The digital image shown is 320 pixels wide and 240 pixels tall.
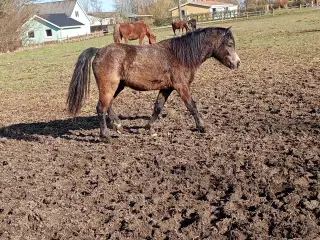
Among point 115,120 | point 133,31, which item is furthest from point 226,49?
point 133,31

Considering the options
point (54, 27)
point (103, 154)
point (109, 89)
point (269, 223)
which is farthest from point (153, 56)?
point (54, 27)

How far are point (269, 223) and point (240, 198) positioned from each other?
58 cm

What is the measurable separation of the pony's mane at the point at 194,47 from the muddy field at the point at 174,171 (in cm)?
113

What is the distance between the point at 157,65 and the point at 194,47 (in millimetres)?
662

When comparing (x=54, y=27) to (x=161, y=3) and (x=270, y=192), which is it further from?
(x=270, y=192)

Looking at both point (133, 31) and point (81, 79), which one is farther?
point (133, 31)

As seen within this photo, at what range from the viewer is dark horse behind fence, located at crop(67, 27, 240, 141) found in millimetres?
6410

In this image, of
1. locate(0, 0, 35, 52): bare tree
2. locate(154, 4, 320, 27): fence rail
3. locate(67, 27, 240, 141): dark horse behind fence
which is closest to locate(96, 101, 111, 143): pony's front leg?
locate(67, 27, 240, 141): dark horse behind fence

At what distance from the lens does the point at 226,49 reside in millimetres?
6590

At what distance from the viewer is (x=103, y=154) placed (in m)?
5.93

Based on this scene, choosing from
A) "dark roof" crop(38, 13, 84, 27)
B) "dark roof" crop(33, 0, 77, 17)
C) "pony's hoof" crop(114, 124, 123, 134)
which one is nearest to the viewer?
"pony's hoof" crop(114, 124, 123, 134)

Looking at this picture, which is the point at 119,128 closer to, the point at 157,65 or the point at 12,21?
the point at 157,65

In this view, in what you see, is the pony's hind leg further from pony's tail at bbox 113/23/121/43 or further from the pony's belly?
pony's tail at bbox 113/23/121/43

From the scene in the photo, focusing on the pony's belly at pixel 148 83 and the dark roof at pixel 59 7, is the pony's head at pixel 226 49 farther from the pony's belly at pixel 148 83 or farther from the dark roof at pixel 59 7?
the dark roof at pixel 59 7
